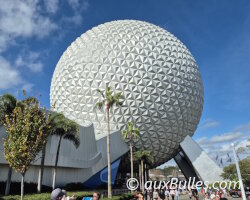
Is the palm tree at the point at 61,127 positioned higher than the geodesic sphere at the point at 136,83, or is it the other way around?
the geodesic sphere at the point at 136,83

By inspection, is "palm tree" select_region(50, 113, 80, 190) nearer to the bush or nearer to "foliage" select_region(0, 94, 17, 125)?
the bush

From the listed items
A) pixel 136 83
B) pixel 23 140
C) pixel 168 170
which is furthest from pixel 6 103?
pixel 168 170

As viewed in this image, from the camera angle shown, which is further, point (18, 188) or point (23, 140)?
point (18, 188)

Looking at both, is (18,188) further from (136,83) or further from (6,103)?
(136,83)

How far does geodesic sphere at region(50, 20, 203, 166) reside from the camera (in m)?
28.4

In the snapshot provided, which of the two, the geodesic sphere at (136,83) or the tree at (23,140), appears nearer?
the tree at (23,140)

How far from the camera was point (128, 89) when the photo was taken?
2814cm

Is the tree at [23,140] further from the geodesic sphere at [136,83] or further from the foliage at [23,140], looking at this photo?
the geodesic sphere at [136,83]

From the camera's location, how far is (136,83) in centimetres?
2827

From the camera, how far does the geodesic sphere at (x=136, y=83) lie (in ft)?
93.1

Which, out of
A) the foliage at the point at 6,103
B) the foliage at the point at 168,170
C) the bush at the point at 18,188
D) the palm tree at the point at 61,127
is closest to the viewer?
the foliage at the point at 6,103

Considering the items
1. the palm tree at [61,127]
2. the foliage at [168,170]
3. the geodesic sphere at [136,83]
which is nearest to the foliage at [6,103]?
the palm tree at [61,127]

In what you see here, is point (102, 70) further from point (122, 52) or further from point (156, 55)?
point (156, 55)

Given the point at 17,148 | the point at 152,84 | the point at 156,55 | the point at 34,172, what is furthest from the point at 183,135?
the point at 17,148
